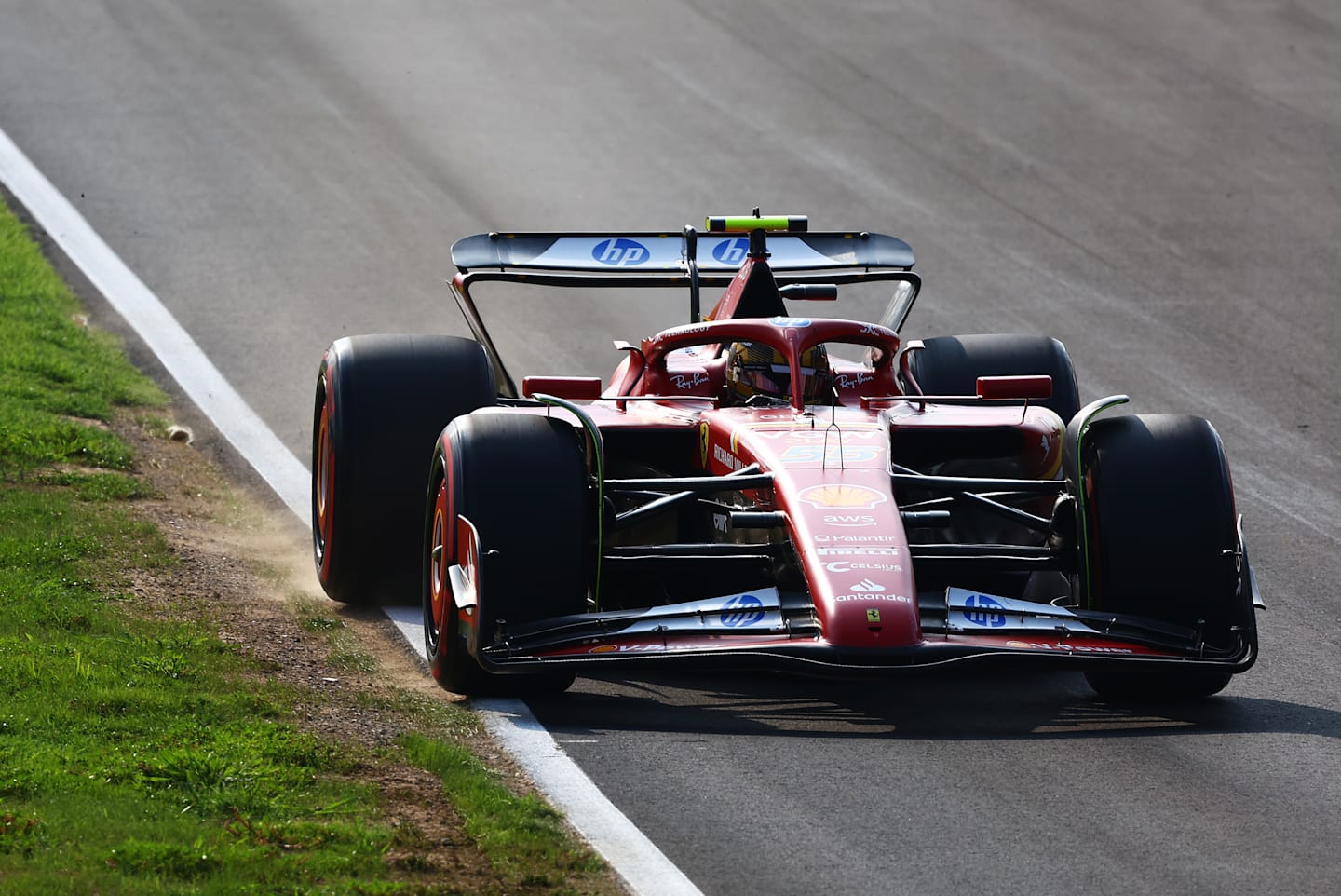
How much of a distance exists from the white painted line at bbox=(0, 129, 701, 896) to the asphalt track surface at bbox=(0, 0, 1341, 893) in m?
0.12

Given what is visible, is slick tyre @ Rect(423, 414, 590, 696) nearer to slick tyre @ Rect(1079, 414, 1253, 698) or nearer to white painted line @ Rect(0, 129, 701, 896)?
white painted line @ Rect(0, 129, 701, 896)

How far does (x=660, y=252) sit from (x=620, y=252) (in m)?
0.25

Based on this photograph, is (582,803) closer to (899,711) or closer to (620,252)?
(899,711)

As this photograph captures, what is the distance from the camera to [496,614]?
7.63m

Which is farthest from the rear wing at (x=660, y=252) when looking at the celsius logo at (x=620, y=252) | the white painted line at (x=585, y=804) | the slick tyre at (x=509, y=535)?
the white painted line at (x=585, y=804)

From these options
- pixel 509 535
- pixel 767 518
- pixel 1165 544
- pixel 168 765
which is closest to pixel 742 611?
pixel 767 518

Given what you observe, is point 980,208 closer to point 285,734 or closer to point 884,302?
point 884,302

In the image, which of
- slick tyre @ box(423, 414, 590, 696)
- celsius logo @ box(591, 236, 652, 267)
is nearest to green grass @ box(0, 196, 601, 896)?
slick tyre @ box(423, 414, 590, 696)

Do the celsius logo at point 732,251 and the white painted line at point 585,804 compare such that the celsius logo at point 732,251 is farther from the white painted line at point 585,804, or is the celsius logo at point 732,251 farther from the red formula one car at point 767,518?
the white painted line at point 585,804

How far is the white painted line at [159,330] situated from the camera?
12477 mm

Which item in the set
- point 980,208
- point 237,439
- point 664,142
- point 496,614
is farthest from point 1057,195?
point 496,614

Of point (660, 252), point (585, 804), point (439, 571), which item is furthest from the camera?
point (660, 252)

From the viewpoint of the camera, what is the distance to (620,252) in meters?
11.2

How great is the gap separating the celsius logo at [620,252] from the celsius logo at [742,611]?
3.85 m
